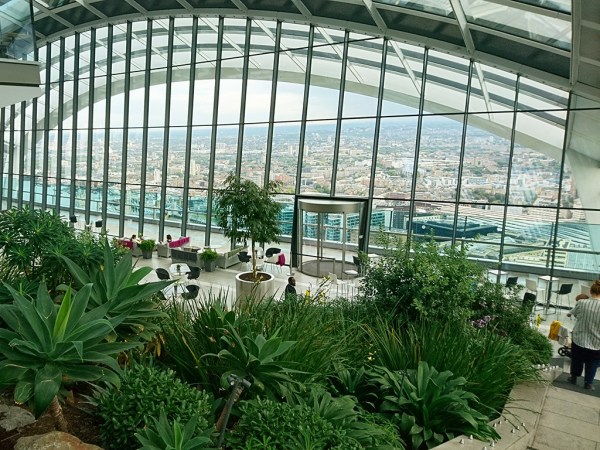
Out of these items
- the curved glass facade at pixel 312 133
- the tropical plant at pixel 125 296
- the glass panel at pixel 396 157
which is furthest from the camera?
the glass panel at pixel 396 157

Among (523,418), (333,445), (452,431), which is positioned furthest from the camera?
(523,418)

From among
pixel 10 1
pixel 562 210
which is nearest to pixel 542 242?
pixel 562 210

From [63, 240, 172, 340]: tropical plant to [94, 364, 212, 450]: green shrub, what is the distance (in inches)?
15.1

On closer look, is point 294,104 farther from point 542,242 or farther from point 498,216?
point 542,242

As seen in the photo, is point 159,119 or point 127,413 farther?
point 159,119

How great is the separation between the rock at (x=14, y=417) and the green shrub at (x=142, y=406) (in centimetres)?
46

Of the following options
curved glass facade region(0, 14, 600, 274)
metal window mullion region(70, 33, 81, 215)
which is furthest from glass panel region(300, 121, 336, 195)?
metal window mullion region(70, 33, 81, 215)

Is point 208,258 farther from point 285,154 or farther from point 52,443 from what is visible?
point 52,443

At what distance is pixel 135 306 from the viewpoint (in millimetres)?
2832

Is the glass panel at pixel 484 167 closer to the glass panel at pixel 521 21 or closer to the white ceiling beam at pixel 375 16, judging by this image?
the glass panel at pixel 521 21

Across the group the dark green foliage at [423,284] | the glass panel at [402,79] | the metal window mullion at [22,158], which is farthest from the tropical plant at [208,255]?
the metal window mullion at [22,158]

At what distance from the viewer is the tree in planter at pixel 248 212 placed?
10.8 meters

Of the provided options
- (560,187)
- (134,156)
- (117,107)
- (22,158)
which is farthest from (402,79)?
(22,158)

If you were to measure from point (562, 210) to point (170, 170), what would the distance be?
11918 millimetres
